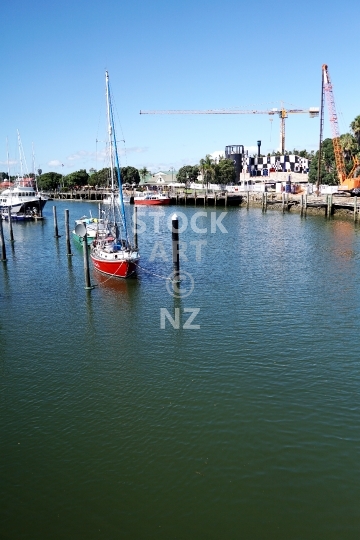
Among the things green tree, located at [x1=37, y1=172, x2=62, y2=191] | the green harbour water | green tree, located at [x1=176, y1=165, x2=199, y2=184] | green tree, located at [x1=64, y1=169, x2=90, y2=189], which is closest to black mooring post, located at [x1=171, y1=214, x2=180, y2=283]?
the green harbour water

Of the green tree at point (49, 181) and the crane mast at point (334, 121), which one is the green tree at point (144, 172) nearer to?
the green tree at point (49, 181)

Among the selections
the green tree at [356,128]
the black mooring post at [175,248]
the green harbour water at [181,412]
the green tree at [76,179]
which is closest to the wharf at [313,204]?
the green tree at [356,128]

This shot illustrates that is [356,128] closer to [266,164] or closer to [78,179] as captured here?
[266,164]

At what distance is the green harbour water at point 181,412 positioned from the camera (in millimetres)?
12266

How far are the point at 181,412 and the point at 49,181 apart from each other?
17259 cm

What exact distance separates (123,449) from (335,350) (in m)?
11.5

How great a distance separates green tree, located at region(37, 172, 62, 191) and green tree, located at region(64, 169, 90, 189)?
3778mm

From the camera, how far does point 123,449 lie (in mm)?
14781

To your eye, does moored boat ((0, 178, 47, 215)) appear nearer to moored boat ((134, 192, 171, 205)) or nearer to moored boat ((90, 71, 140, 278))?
moored boat ((134, 192, 171, 205))

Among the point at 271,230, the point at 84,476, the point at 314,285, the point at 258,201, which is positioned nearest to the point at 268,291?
the point at 314,285

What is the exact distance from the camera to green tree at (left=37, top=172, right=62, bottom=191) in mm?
177250

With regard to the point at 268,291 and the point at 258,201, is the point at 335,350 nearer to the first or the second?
the point at 268,291

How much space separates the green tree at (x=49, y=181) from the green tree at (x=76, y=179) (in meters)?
3.78

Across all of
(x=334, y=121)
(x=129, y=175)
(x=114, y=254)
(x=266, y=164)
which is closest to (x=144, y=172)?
(x=129, y=175)
